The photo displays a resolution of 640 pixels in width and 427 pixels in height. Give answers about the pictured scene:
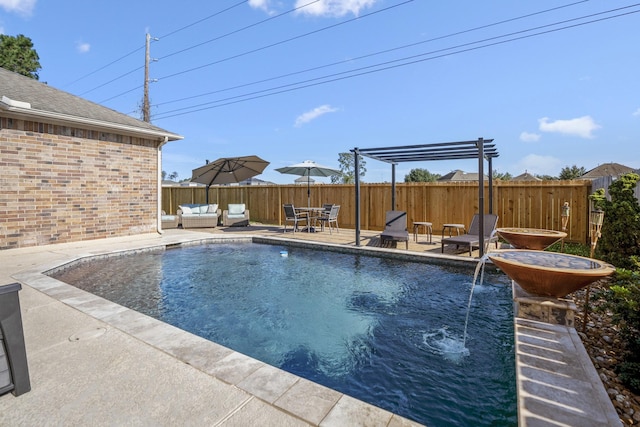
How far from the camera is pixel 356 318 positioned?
392 centimetres

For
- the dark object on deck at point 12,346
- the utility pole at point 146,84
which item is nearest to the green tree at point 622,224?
the dark object on deck at point 12,346

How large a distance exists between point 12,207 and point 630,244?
1121 cm

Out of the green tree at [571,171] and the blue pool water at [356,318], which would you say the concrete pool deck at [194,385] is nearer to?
the blue pool water at [356,318]

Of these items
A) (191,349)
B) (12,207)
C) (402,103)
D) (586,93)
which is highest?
(402,103)

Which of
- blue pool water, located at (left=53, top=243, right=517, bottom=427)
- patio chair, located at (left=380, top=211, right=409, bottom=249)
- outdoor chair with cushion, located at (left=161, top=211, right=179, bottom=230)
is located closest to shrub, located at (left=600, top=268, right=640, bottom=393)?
blue pool water, located at (left=53, top=243, right=517, bottom=427)

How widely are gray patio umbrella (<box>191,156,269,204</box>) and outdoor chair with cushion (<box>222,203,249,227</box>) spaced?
4.19ft

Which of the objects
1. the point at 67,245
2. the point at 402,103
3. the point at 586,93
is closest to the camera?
the point at 67,245

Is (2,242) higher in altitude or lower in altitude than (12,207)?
lower

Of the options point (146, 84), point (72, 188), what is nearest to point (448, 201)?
point (72, 188)

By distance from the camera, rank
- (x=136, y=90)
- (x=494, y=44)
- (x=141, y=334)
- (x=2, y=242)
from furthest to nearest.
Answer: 1. (x=136, y=90)
2. (x=494, y=44)
3. (x=2, y=242)
4. (x=141, y=334)

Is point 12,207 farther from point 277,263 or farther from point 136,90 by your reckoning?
point 136,90

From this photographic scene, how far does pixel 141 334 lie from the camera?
2805mm

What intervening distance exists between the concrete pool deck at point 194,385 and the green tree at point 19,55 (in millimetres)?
21791

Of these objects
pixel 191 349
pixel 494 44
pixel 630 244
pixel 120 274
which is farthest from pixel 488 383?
pixel 494 44
